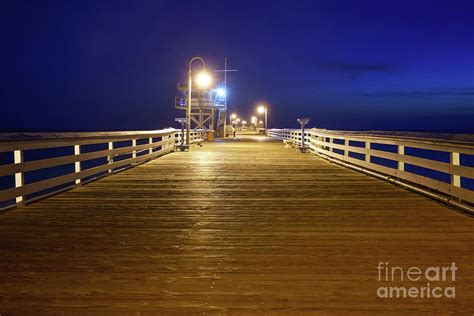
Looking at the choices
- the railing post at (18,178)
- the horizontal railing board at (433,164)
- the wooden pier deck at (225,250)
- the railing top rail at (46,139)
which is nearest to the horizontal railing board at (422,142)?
the horizontal railing board at (433,164)

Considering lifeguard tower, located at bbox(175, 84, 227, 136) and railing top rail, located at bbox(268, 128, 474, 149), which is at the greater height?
lifeguard tower, located at bbox(175, 84, 227, 136)

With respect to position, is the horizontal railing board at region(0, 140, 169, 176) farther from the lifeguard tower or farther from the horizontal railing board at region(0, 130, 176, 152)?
the lifeguard tower

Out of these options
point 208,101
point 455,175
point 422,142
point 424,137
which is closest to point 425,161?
point 422,142

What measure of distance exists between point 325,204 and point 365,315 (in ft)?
13.4

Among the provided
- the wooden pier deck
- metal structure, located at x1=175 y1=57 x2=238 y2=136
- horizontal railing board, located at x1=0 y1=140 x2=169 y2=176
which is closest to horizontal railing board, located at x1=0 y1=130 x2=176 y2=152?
horizontal railing board, located at x1=0 y1=140 x2=169 y2=176

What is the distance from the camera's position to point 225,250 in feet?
15.1

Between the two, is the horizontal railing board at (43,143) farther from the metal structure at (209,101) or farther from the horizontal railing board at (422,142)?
the metal structure at (209,101)

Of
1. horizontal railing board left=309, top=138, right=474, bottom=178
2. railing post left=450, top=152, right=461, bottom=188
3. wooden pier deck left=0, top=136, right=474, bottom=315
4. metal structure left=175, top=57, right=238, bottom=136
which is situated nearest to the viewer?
wooden pier deck left=0, top=136, right=474, bottom=315

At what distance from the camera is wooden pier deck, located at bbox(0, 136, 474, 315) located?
3287 millimetres

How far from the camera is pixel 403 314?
10.1 feet

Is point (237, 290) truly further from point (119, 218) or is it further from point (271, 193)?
point (271, 193)

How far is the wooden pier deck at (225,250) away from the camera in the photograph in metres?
3.29

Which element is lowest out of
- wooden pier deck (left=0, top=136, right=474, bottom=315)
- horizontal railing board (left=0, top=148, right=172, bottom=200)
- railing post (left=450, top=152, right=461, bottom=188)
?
wooden pier deck (left=0, top=136, right=474, bottom=315)

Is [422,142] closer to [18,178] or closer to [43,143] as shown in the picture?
[43,143]
